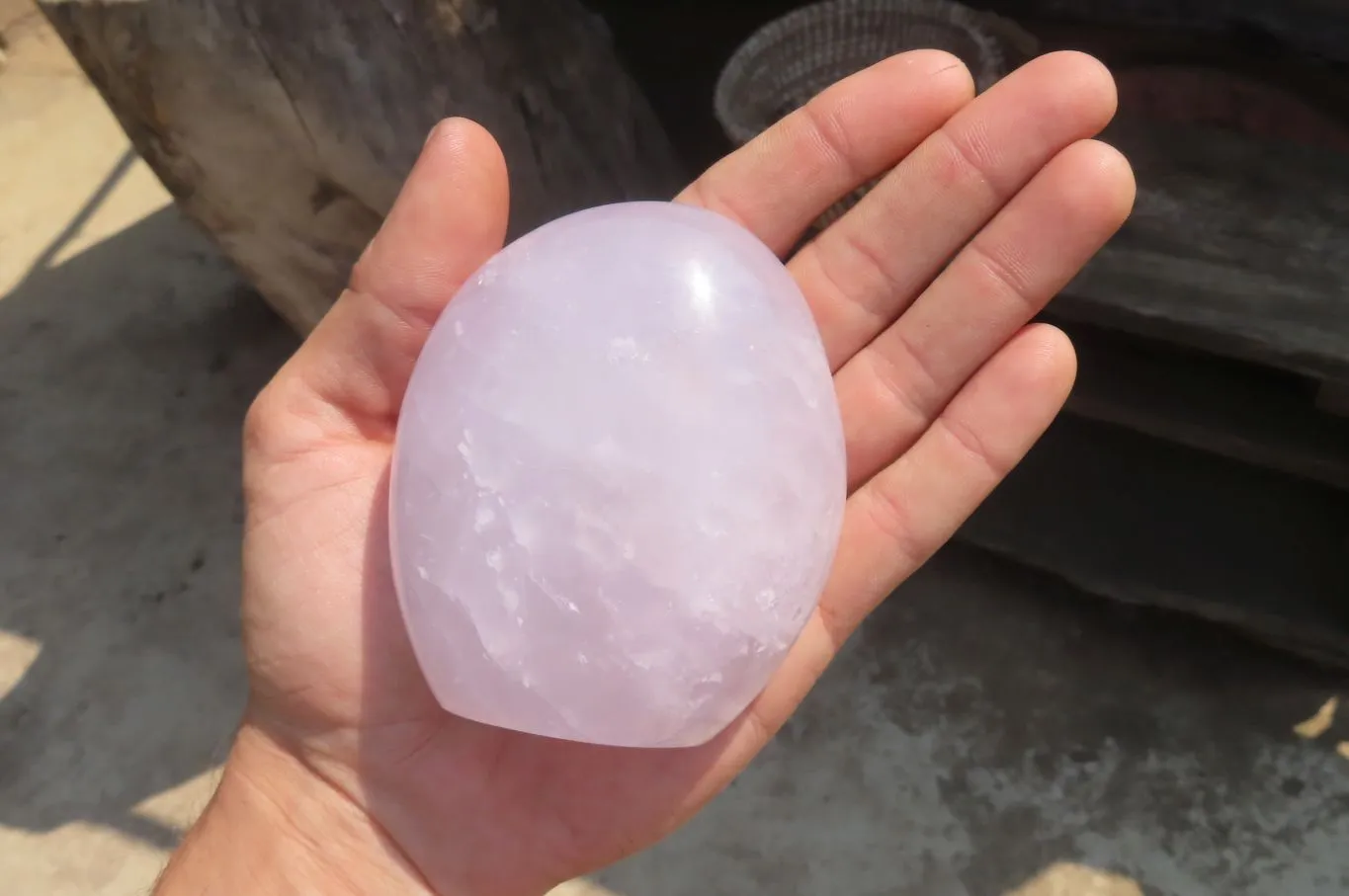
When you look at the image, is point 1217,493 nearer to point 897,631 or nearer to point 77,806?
point 897,631

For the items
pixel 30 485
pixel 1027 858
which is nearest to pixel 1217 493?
pixel 1027 858

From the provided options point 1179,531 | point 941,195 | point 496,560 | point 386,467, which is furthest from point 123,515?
point 1179,531

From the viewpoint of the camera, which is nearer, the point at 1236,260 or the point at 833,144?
the point at 833,144

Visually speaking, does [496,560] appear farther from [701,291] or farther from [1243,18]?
[1243,18]

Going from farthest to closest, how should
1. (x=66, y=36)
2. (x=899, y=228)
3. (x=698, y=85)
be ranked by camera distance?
1. (x=698, y=85)
2. (x=66, y=36)
3. (x=899, y=228)

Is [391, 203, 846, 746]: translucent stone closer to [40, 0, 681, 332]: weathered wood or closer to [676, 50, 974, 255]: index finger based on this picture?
[676, 50, 974, 255]: index finger

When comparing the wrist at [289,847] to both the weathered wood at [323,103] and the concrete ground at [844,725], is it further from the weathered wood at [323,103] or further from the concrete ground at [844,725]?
the weathered wood at [323,103]
